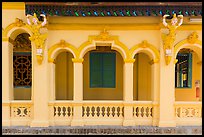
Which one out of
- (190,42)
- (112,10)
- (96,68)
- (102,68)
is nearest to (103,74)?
(102,68)

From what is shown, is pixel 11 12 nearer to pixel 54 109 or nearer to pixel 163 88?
pixel 54 109

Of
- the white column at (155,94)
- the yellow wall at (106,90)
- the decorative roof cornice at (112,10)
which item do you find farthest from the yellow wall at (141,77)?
the decorative roof cornice at (112,10)

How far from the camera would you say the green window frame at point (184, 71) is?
29.7 feet

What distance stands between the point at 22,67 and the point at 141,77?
488 centimetres

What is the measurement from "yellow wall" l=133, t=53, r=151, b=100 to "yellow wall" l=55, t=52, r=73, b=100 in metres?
2.70

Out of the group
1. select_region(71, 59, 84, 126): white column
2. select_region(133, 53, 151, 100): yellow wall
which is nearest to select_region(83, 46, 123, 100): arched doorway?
select_region(133, 53, 151, 100): yellow wall

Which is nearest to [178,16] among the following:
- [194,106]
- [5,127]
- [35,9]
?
[194,106]

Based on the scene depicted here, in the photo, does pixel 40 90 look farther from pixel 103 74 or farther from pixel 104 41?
pixel 103 74

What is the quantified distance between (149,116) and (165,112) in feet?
1.75

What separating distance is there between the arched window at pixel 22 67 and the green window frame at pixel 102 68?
2.54 metres

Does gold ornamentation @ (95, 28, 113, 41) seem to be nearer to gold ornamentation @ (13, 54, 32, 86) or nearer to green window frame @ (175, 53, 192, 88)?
gold ornamentation @ (13, 54, 32, 86)

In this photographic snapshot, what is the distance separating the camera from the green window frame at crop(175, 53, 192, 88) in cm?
905

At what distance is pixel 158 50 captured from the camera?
23.4 ft

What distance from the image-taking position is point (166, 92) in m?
7.07
